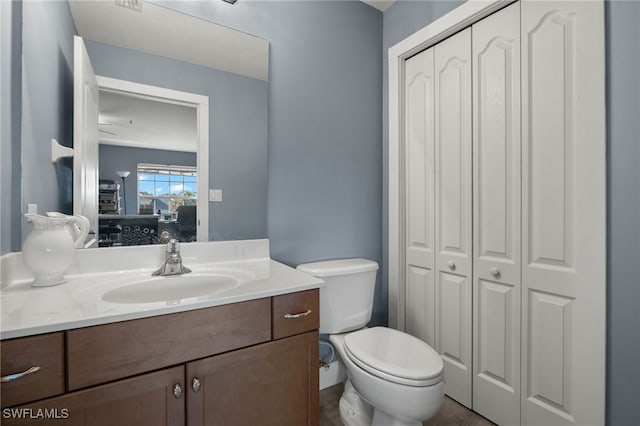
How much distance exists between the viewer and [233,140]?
1.55 metres

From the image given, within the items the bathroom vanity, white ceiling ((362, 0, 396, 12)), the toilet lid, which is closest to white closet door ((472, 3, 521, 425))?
the toilet lid

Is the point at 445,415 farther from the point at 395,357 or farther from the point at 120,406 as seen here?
the point at 120,406

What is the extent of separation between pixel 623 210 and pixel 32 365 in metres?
1.87

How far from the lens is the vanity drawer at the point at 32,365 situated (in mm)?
693

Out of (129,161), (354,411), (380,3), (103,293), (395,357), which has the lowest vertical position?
(354,411)

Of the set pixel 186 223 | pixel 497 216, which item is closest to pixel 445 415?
pixel 497 216

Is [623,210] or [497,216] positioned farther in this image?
[497,216]

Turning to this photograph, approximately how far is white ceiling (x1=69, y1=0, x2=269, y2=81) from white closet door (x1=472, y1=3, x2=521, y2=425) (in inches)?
45.2

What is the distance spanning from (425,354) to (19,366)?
137 cm

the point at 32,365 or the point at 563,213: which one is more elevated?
the point at 563,213

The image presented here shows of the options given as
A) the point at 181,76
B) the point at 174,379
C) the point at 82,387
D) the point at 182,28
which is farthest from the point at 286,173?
the point at 82,387

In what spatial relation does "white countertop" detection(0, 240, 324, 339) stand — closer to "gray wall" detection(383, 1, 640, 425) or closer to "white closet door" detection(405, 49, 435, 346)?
"white closet door" detection(405, 49, 435, 346)

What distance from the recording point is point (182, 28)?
1.43 metres

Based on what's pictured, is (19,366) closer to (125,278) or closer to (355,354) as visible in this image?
(125,278)
